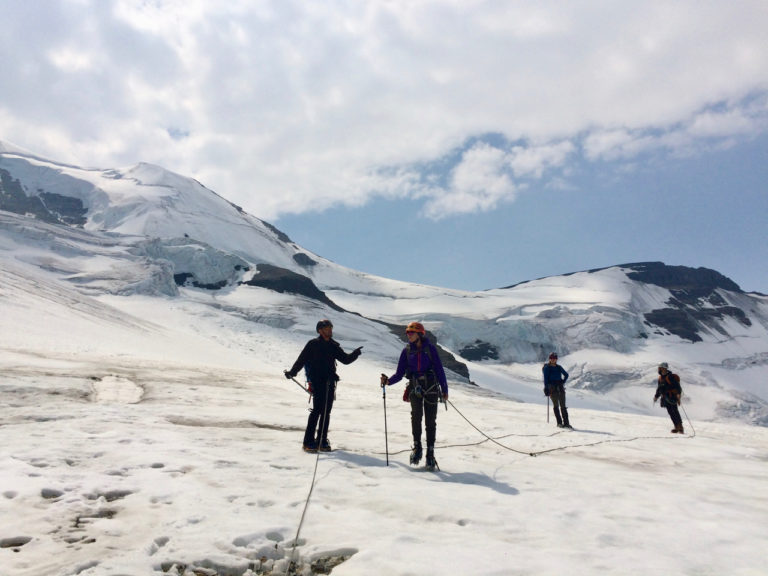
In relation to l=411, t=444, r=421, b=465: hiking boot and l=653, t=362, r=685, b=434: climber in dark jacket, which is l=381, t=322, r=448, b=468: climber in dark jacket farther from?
l=653, t=362, r=685, b=434: climber in dark jacket

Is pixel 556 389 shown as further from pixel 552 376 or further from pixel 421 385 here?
pixel 421 385

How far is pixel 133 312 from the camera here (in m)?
50.0

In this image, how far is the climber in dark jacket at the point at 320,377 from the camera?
866 centimetres

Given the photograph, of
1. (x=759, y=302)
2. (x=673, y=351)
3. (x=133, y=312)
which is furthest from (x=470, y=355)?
(x=759, y=302)

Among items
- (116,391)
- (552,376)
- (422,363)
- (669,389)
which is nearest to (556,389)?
(552,376)

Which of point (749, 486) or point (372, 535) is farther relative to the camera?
point (749, 486)

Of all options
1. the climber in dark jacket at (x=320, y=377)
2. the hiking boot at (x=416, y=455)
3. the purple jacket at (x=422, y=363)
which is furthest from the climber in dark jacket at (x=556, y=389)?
the climber in dark jacket at (x=320, y=377)

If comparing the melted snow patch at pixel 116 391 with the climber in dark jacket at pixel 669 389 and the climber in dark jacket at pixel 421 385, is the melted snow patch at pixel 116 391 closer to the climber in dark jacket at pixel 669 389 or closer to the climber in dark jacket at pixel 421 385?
the climber in dark jacket at pixel 421 385

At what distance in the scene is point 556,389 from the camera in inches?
622

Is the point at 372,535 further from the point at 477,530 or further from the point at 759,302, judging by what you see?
the point at 759,302

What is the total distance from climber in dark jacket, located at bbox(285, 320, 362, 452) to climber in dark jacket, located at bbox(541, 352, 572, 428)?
342 inches

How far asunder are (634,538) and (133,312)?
5305 centimetres

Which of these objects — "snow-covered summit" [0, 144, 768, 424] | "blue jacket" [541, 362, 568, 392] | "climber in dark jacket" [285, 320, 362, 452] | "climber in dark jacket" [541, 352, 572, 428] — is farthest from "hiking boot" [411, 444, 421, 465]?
"snow-covered summit" [0, 144, 768, 424]

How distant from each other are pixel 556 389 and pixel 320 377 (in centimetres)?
975
